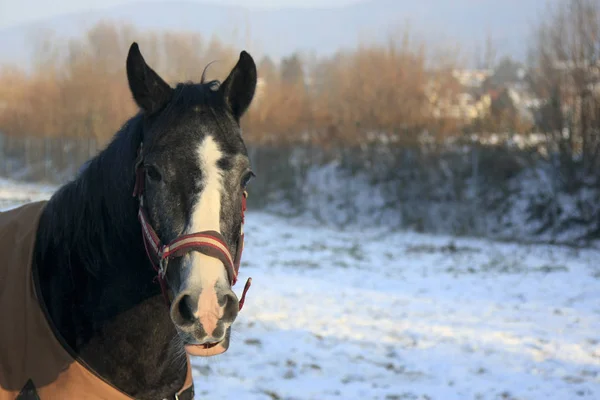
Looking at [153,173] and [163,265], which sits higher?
[153,173]

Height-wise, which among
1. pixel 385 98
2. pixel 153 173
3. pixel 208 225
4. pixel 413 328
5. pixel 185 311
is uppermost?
pixel 153 173

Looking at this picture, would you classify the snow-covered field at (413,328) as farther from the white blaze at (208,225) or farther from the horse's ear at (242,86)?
the horse's ear at (242,86)

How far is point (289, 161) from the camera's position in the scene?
55.4ft

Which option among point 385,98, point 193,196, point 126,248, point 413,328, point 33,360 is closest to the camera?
point 193,196

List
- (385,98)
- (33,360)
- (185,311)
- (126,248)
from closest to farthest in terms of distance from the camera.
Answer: (185,311), (33,360), (126,248), (385,98)

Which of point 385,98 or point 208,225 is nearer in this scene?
point 208,225

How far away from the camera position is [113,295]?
2178 millimetres

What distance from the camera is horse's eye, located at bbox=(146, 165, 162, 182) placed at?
193cm

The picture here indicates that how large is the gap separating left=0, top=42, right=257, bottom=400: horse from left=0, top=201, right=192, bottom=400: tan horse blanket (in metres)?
0.02

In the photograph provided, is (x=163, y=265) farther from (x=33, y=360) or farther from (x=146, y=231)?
(x=33, y=360)

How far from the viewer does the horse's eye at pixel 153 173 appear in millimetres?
1933

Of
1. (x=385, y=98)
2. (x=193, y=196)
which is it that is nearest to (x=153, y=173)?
(x=193, y=196)

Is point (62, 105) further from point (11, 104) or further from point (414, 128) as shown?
point (414, 128)

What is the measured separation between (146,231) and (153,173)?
206 mm
